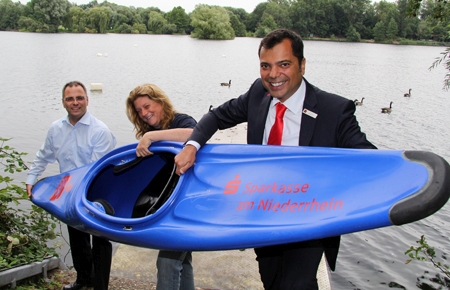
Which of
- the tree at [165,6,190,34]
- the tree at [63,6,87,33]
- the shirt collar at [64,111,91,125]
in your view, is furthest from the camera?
the tree at [165,6,190,34]

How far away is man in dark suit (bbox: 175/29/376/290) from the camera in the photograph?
248 centimetres

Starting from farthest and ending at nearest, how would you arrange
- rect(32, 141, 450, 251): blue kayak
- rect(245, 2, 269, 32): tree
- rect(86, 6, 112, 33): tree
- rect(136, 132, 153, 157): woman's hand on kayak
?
rect(245, 2, 269, 32): tree → rect(86, 6, 112, 33): tree → rect(136, 132, 153, 157): woman's hand on kayak → rect(32, 141, 450, 251): blue kayak

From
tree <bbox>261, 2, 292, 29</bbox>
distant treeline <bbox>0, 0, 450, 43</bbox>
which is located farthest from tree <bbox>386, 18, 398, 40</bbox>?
tree <bbox>261, 2, 292, 29</bbox>

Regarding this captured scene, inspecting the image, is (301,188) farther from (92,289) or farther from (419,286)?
(419,286)

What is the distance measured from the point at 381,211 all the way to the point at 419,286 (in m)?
4.44

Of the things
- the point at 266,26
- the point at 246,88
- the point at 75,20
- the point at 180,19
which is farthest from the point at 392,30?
the point at 246,88

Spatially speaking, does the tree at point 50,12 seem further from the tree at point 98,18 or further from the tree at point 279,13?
the tree at point 279,13

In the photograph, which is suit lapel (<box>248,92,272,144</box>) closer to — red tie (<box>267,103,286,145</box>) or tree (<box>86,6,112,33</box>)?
red tie (<box>267,103,286,145</box>)

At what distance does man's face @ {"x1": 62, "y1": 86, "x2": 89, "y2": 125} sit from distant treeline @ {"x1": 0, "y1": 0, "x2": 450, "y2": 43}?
205 ft

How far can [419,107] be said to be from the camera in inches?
711

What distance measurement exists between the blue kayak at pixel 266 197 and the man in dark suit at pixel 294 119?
0.10m

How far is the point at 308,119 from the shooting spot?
2.55 meters

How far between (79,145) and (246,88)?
63.0ft

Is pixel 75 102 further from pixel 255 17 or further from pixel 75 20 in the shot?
pixel 255 17
